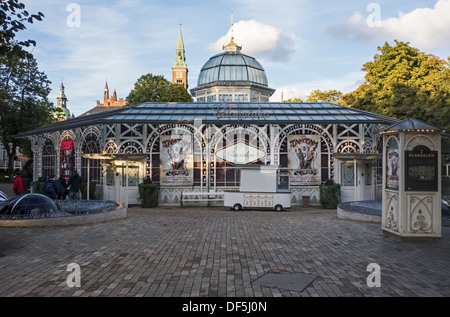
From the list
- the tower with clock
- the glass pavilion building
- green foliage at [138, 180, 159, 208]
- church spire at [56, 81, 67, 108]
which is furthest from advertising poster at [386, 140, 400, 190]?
church spire at [56, 81, 67, 108]

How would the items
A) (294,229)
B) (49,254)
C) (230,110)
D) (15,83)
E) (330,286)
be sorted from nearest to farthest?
1. (330,286)
2. (49,254)
3. (294,229)
4. (230,110)
5. (15,83)

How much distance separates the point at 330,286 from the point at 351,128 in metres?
15.2

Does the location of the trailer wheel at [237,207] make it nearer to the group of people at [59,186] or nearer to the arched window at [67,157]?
the group of people at [59,186]

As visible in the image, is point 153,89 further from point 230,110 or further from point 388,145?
point 388,145

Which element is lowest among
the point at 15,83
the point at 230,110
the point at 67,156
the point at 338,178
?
the point at 338,178

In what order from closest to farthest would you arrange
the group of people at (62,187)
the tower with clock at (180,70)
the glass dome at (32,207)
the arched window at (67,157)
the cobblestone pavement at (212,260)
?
the cobblestone pavement at (212,260) → the glass dome at (32,207) → the group of people at (62,187) → the arched window at (67,157) → the tower with clock at (180,70)

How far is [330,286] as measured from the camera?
5.39 metres

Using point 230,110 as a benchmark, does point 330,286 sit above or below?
below

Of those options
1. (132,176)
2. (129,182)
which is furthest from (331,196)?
(129,182)

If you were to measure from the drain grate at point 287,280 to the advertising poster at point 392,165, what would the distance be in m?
4.89

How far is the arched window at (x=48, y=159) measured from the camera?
22375 millimetres

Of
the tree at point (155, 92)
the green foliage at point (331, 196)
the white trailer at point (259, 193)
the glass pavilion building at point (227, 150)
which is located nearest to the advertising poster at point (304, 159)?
the glass pavilion building at point (227, 150)

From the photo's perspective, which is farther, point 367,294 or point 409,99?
point 409,99

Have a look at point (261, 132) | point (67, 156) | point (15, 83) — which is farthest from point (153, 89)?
point (261, 132)
